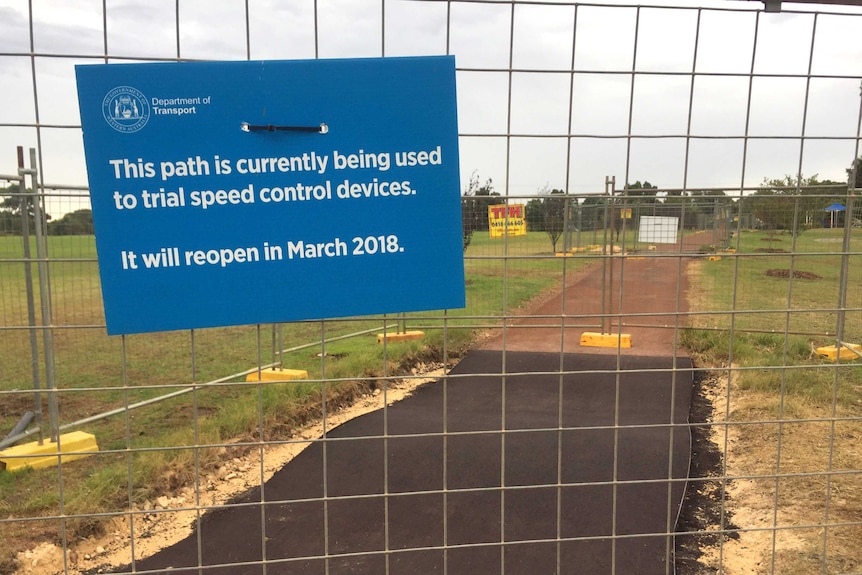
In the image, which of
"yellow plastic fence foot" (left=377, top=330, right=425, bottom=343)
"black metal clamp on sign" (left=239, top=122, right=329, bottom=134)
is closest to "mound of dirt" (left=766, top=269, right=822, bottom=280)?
"yellow plastic fence foot" (left=377, top=330, right=425, bottom=343)

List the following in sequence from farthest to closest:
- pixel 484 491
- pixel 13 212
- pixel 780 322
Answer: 1. pixel 780 322
2. pixel 13 212
3. pixel 484 491

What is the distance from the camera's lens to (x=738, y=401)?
6.51 m

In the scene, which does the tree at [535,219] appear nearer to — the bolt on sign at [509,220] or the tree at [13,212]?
the bolt on sign at [509,220]

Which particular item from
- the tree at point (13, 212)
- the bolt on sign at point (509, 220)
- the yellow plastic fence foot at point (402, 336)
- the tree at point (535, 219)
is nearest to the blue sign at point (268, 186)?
the bolt on sign at point (509, 220)

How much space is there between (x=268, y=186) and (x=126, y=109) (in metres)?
0.55

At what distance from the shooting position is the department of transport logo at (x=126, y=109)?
2115 mm

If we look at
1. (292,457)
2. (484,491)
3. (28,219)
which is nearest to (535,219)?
(484,491)

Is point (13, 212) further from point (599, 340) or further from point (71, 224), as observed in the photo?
point (599, 340)

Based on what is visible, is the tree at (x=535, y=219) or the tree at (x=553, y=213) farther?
the tree at (x=535, y=219)

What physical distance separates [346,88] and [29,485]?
13.0ft

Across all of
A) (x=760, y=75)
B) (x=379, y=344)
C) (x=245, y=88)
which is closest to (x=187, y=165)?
(x=245, y=88)

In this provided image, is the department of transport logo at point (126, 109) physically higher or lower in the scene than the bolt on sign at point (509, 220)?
higher

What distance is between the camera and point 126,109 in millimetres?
2121

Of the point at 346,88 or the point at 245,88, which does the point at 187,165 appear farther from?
the point at 346,88
